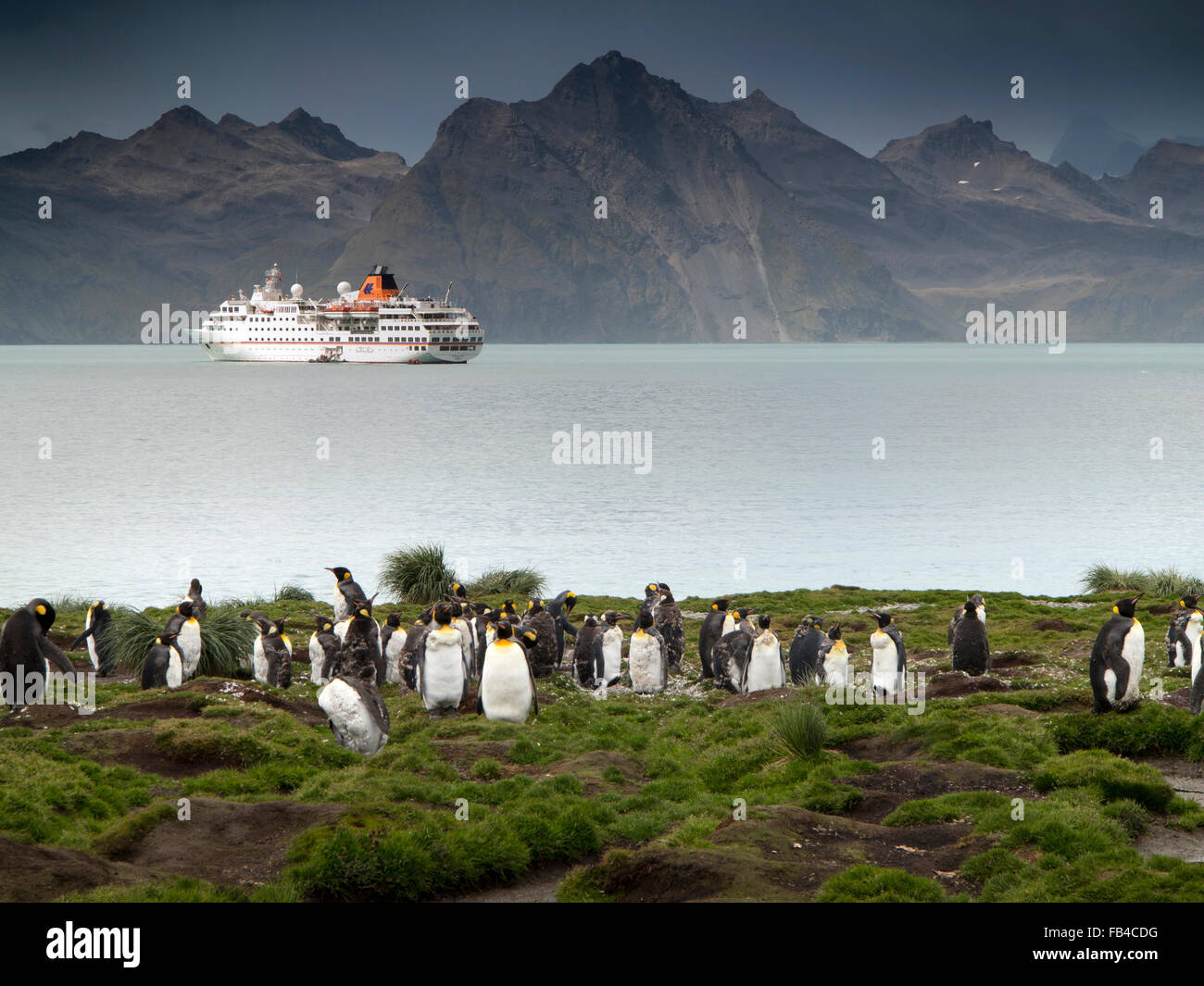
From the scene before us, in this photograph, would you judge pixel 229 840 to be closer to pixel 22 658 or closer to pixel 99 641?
pixel 22 658

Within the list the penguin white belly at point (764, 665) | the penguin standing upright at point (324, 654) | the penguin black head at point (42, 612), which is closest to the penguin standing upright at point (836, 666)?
the penguin white belly at point (764, 665)

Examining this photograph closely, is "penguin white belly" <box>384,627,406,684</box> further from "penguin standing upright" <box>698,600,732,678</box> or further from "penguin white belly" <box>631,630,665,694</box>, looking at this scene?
"penguin standing upright" <box>698,600,732,678</box>

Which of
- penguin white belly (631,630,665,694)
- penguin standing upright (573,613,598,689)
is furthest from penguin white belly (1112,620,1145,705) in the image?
penguin standing upright (573,613,598,689)

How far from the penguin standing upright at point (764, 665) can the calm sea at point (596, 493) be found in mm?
15281

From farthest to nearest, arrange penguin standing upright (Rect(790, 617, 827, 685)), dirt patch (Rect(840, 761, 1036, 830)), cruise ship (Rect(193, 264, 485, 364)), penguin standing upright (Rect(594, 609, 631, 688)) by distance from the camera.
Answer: cruise ship (Rect(193, 264, 485, 364))
penguin standing upright (Rect(790, 617, 827, 685))
penguin standing upright (Rect(594, 609, 631, 688))
dirt patch (Rect(840, 761, 1036, 830))

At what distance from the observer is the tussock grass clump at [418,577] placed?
26.4 metres

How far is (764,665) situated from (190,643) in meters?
8.47

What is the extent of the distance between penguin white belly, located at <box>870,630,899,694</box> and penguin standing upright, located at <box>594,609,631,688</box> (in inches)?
155

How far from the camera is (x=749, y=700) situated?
15.2 metres

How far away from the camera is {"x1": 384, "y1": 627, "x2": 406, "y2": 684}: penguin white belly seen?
16906 mm

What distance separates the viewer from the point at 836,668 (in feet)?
53.8

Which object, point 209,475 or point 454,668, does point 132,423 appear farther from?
point 454,668
